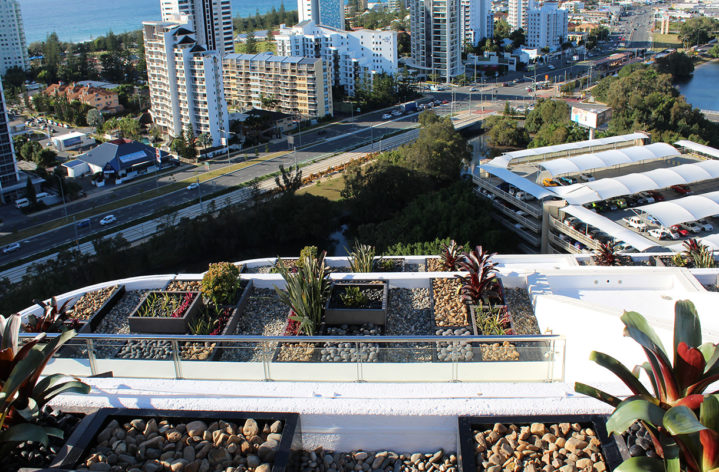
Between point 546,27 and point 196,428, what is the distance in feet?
192

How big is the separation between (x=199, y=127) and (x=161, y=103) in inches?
113

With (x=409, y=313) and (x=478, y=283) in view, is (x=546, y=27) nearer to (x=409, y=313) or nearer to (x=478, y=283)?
(x=478, y=283)

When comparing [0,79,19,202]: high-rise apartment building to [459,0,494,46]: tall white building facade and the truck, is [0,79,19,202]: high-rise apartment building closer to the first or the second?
the truck

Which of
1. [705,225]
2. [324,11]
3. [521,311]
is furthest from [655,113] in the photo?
[324,11]

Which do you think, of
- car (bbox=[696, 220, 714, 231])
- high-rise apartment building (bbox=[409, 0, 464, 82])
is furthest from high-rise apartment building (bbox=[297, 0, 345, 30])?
car (bbox=[696, 220, 714, 231])

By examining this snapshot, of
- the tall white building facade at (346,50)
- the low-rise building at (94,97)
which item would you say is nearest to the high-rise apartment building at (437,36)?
the tall white building facade at (346,50)

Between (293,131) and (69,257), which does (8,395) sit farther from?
(293,131)

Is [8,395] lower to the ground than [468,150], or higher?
higher

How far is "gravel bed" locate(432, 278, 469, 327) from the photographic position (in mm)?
6455

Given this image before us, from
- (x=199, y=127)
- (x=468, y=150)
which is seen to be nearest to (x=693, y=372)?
(x=468, y=150)

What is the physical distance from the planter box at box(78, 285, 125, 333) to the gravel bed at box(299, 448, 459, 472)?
13.6 ft

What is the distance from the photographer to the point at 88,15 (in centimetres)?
12275

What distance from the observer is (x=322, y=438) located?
3.33 m

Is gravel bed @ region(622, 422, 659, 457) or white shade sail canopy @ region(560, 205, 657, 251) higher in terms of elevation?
gravel bed @ region(622, 422, 659, 457)
